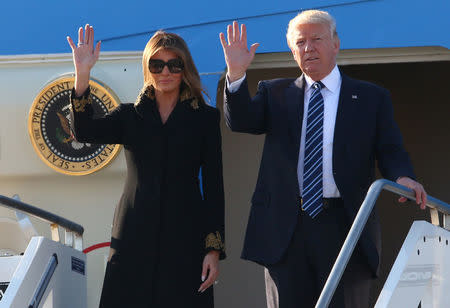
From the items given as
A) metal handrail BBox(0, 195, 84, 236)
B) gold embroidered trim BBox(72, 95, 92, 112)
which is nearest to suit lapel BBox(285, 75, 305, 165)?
gold embroidered trim BBox(72, 95, 92, 112)

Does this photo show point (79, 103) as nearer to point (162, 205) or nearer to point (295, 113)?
point (162, 205)

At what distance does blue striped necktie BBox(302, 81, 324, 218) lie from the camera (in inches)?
119

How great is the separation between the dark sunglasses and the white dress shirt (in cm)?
27

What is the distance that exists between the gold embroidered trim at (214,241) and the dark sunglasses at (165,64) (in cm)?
63

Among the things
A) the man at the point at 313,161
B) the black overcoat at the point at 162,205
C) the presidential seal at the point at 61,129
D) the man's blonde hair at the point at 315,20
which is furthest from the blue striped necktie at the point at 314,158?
the presidential seal at the point at 61,129

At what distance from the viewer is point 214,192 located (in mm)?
3199

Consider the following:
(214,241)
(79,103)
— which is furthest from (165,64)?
(214,241)

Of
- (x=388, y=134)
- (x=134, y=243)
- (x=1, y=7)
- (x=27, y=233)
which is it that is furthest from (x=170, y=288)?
(x=1, y=7)

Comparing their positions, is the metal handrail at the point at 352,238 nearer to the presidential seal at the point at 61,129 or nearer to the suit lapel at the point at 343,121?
the suit lapel at the point at 343,121

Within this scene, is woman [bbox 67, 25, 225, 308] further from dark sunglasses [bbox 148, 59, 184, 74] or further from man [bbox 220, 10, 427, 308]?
man [bbox 220, 10, 427, 308]

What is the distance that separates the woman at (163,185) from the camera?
10.3 ft

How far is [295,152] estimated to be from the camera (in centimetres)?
311

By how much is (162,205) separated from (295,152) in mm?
531

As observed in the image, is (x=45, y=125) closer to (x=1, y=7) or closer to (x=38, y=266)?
(x=1, y=7)
